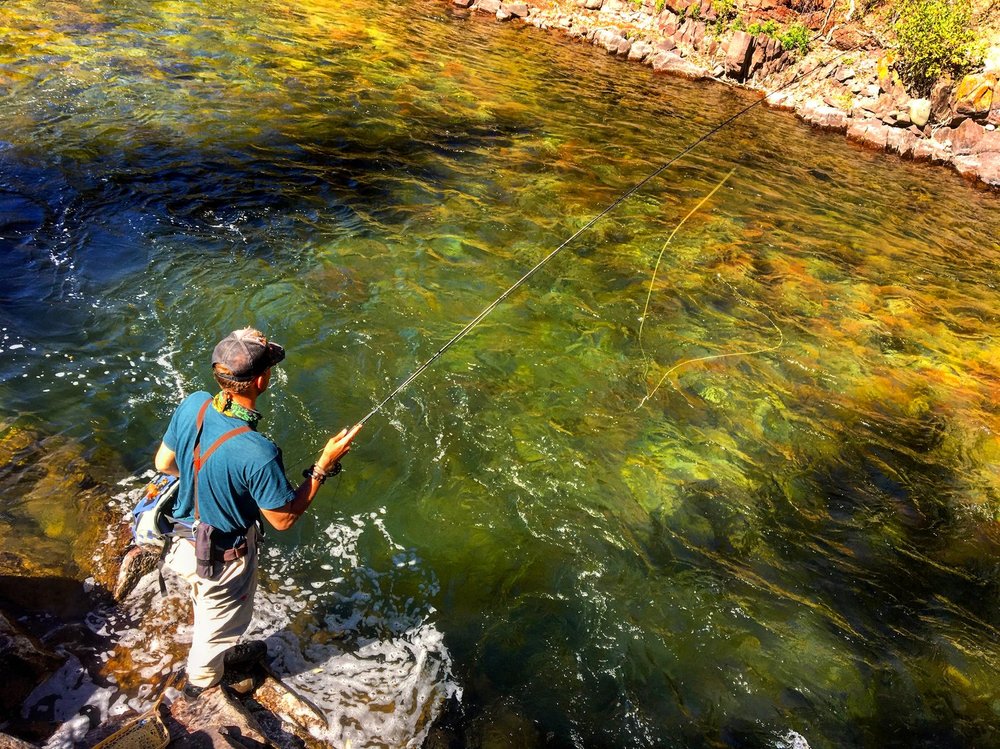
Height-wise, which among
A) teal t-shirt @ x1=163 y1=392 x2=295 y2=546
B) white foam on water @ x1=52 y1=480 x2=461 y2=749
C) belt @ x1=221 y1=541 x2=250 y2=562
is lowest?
white foam on water @ x1=52 y1=480 x2=461 y2=749

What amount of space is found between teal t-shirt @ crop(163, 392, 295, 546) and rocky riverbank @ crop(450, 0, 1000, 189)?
81.2ft

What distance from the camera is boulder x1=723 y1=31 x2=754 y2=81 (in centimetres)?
2670

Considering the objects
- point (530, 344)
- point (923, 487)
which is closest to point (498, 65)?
point (530, 344)

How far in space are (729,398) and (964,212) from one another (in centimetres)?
1426

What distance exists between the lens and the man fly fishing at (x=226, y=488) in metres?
3.17

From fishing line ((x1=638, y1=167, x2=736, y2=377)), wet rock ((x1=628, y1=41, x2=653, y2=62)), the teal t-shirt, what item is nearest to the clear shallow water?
fishing line ((x1=638, y1=167, x2=736, y2=377))

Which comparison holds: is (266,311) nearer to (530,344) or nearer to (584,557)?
(530,344)

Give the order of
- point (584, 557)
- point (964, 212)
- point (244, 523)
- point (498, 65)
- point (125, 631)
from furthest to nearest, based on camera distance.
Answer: point (498, 65), point (964, 212), point (584, 557), point (125, 631), point (244, 523)

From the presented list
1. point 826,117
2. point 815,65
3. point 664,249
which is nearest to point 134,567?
point 664,249

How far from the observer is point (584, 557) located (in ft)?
17.7

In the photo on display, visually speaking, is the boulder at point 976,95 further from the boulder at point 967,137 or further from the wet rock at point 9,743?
the wet rock at point 9,743

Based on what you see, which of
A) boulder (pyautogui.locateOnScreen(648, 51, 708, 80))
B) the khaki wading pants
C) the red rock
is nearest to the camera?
the khaki wading pants

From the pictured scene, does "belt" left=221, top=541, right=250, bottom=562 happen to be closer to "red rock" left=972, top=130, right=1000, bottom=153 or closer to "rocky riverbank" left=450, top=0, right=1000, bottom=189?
"rocky riverbank" left=450, top=0, right=1000, bottom=189

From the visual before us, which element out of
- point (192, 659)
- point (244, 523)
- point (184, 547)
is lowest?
point (192, 659)
